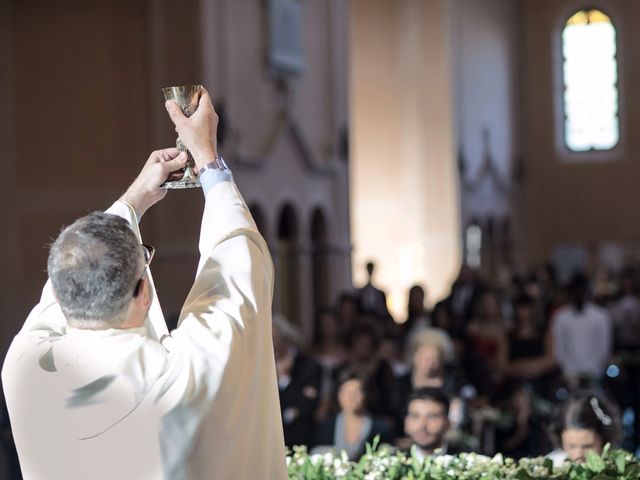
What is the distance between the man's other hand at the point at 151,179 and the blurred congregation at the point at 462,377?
262 cm

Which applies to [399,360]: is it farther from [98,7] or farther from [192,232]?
[98,7]

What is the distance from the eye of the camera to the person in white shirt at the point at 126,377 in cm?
306

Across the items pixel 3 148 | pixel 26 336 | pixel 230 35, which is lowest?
pixel 26 336

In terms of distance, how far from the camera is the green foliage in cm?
439

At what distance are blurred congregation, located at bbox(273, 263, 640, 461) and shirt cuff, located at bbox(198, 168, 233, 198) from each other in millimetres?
2660

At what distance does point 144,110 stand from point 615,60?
19.7m

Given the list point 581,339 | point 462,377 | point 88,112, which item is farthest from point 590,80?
point 462,377

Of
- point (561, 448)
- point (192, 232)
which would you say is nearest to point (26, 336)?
point (561, 448)

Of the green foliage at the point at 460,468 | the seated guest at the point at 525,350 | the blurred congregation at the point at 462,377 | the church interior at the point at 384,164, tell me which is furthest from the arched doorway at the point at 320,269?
the green foliage at the point at 460,468

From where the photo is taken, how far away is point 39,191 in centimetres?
1451

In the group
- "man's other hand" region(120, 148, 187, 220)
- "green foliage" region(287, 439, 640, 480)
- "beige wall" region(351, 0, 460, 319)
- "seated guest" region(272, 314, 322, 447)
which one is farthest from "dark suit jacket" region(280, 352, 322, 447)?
"beige wall" region(351, 0, 460, 319)

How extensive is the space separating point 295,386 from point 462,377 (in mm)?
1823

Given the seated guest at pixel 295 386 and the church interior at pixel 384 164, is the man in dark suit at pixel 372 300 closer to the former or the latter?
the church interior at pixel 384 164

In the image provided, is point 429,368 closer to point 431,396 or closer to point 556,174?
point 431,396
